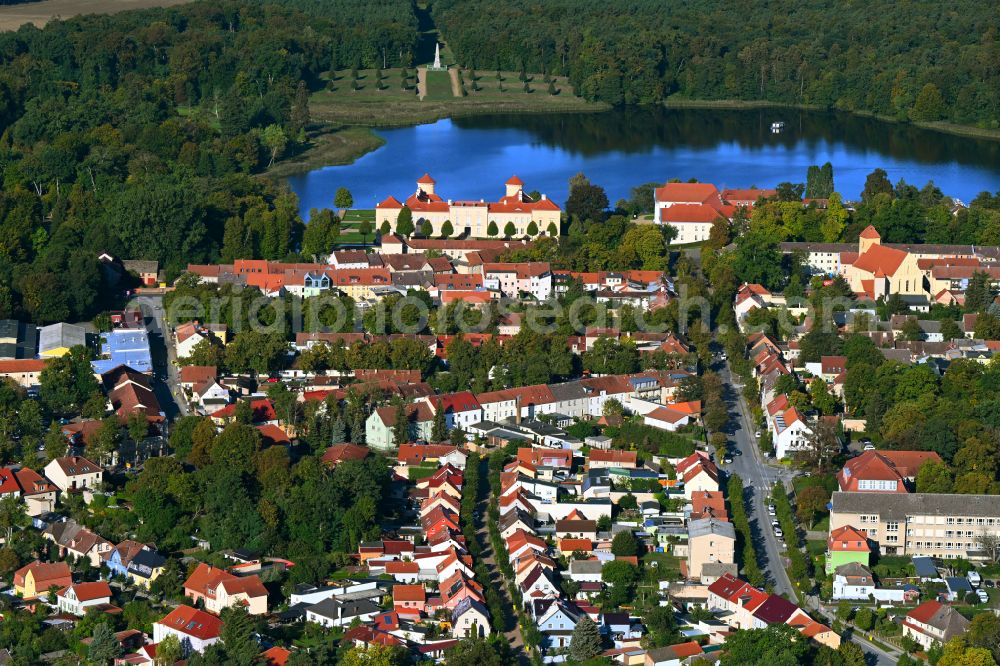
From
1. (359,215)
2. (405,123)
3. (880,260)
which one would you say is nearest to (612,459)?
(880,260)

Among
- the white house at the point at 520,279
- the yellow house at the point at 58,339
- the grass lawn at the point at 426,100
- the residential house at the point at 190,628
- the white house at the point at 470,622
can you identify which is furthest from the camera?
the grass lawn at the point at 426,100

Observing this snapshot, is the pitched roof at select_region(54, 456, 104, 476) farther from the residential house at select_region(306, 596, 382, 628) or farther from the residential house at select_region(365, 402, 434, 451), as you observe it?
the residential house at select_region(306, 596, 382, 628)

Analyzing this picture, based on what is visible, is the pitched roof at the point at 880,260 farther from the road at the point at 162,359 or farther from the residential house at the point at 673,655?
the residential house at the point at 673,655

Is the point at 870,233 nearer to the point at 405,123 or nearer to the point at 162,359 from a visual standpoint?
the point at 162,359

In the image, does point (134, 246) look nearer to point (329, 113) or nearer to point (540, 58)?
point (329, 113)

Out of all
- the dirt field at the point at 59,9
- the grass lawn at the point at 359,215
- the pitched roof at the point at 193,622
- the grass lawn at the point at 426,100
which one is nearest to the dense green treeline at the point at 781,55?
the grass lawn at the point at 426,100

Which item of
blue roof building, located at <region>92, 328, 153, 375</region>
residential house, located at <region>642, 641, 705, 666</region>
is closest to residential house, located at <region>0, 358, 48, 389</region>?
blue roof building, located at <region>92, 328, 153, 375</region>

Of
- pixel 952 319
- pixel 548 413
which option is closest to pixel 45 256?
pixel 548 413
